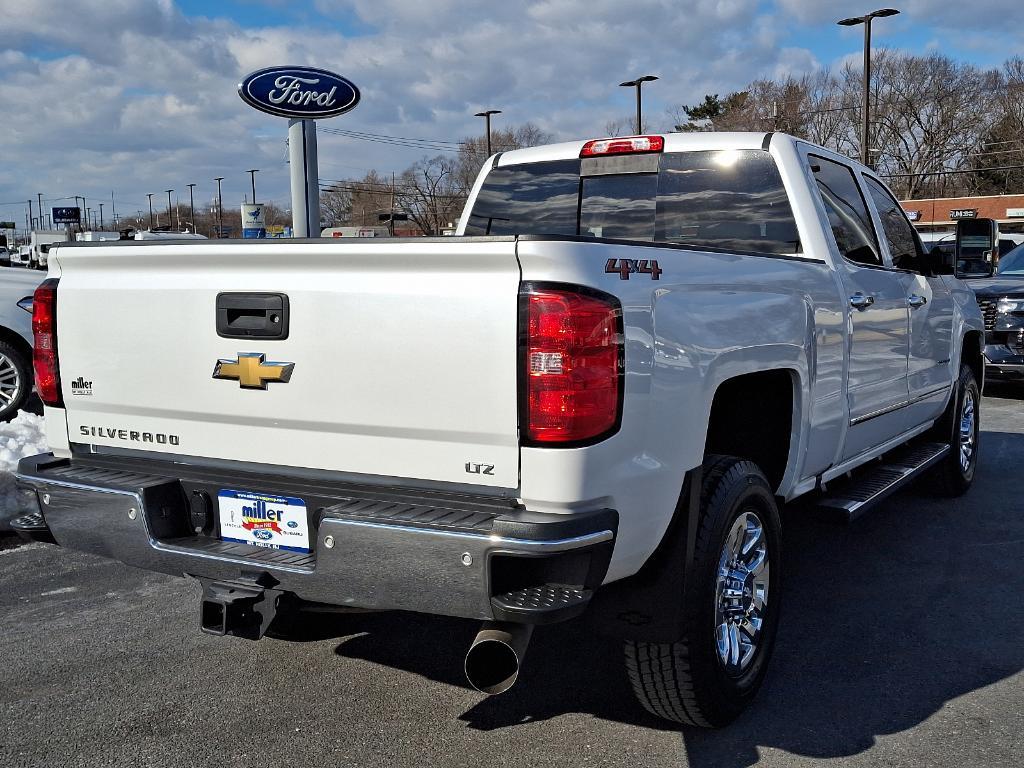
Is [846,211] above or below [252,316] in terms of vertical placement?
above

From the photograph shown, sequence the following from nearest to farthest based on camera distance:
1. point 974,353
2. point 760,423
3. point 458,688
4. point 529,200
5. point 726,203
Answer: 1. point 458,688
2. point 760,423
3. point 726,203
4. point 529,200
5. point 974,353

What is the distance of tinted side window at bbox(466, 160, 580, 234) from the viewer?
510 centimetres

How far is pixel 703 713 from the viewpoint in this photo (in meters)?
3.22

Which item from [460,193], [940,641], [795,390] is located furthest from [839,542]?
[460,193]

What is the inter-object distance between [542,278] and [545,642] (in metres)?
2.01

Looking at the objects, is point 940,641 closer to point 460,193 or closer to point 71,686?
point 71,686

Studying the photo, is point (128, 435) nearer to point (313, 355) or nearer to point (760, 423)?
point (313, 355)

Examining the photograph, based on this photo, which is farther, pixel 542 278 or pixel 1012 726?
pixel 1012 726

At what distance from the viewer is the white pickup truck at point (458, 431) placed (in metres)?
2.64

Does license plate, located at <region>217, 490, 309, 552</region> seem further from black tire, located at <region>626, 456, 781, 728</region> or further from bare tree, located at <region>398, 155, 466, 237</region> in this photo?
bare tree, located at <region>398, 155, 466, 237</region>

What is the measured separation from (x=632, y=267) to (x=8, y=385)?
24.0ft

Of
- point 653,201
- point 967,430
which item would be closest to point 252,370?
point 653,201

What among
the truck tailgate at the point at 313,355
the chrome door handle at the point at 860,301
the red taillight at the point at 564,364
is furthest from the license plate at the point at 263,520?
the chrome door handle at the point at 860,301

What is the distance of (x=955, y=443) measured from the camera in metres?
6.41
